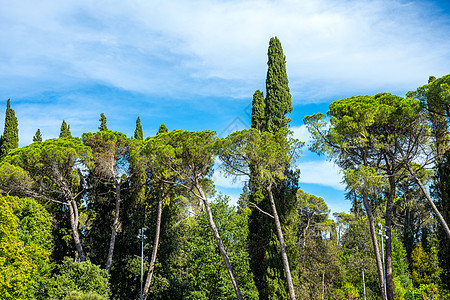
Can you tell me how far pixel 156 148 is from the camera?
2183 cm

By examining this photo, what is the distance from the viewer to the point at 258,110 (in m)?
25.4

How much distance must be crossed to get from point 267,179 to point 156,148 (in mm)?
6819

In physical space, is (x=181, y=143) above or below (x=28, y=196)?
above

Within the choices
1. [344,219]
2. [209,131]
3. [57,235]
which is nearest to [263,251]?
[209,131]

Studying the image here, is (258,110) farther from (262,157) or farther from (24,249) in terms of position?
(24,249)

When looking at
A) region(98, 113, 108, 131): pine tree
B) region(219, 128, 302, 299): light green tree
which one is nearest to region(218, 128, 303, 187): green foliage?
region(219, 128, 302, 299): light green tree

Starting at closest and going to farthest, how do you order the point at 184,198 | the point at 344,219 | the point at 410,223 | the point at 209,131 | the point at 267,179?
the point at 267,179, the point at 209,131, the point at 184,198, the point at 410,223, the point at 344,219

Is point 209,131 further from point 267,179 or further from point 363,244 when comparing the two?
point 363,244

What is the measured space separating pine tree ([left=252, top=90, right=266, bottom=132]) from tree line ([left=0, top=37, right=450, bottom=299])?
0.09m

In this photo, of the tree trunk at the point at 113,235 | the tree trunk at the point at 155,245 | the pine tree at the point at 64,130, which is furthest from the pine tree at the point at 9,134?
the tree trunk at the point at 155,245

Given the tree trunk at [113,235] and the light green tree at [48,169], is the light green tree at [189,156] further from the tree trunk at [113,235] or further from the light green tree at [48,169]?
the light green tree at [48,169]

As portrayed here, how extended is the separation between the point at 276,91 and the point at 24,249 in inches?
607

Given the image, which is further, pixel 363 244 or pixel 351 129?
pixel 363 244

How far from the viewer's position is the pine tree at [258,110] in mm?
24269
